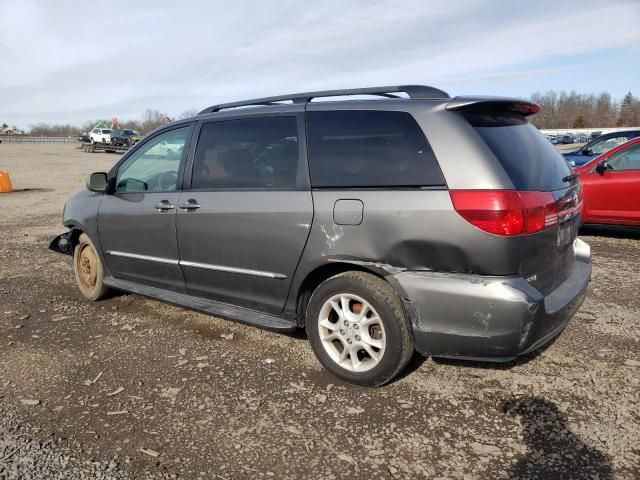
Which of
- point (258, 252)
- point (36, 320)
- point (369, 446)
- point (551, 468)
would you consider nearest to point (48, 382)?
point (36, 320)

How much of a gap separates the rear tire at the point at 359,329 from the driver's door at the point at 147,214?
1434 mm

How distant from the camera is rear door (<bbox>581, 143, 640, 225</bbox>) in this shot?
23.3 feet

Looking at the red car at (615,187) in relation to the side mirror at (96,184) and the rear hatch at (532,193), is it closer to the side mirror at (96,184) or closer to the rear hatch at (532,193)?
the rear hatch at (532,193)

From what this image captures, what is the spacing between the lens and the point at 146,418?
2914 mm

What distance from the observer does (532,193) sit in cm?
285

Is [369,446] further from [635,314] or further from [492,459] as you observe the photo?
[635,314]

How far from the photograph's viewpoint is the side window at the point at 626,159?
7172 mm

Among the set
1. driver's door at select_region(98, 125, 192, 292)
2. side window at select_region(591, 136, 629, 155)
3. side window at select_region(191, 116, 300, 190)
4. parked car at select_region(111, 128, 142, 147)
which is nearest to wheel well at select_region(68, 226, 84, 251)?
driver's door at select_region(98, 125, 192, 292)

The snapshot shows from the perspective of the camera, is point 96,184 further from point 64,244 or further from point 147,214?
point 64,244

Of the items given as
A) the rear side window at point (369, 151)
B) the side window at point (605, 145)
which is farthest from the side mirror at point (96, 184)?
the side window at point (605, 145)

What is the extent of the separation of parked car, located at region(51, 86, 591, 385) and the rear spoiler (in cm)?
1

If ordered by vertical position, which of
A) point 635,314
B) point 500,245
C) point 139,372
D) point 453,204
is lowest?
point 635,314

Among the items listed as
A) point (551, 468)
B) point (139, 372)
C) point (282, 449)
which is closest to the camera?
point (551, 468)

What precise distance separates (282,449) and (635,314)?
3.42 meters
